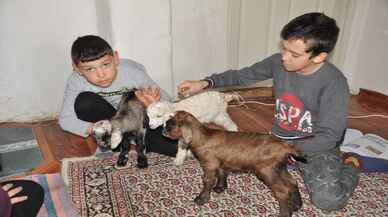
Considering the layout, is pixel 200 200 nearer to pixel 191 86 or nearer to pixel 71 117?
pixel 191 86

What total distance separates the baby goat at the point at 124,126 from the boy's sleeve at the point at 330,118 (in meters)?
0.60

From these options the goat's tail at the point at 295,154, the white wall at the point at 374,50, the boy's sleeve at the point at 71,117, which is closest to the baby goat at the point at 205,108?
the boy's sleeve at the point at 71,117

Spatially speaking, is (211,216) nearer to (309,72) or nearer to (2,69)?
(309,72)

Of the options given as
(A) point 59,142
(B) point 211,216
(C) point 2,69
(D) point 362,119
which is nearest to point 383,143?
(D) point 362,119

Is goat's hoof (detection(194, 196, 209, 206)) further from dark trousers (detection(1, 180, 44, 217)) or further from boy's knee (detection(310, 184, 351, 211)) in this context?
dark trousers (detection(1, 180, 44, 217))

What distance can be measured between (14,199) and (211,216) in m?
0.63

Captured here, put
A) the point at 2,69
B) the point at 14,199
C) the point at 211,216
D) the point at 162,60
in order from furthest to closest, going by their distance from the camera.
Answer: the point at 162,60, the point at 2,69, the point at 211,216, the point at 14,199

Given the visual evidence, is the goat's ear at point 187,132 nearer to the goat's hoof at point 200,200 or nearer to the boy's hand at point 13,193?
the goat's hoof at point 200,200

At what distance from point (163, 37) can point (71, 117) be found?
0.74 m

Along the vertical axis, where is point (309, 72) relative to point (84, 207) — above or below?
above

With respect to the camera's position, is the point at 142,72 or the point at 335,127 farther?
the point at 142,72

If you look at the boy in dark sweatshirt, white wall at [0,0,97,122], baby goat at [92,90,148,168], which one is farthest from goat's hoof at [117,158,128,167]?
white wall at [0,0,97,122]

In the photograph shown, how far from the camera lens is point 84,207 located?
125cm

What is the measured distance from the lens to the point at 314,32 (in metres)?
1.14
